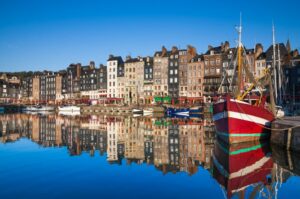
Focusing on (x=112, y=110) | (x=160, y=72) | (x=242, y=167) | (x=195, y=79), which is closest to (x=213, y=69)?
(x=195, y=79)

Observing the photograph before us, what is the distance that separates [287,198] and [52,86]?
5301 inches

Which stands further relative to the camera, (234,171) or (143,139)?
(143,139)

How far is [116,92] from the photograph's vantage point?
110688mm

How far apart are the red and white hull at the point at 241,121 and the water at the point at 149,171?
913 mm

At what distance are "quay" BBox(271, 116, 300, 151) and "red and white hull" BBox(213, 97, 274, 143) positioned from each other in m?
1.03

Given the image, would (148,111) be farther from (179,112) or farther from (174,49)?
(174,49)

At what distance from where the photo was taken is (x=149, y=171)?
17.7m

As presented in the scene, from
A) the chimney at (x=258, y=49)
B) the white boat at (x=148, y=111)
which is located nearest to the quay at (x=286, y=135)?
the white boat at (x=148, y=111)

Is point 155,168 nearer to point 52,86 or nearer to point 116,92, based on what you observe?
point 116,92

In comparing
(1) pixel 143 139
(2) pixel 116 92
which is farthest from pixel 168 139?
(2) pixel 116 92

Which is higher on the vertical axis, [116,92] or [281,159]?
[116,92]

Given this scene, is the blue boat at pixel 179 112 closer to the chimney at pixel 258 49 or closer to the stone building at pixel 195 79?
the stone building at pixel 195 79

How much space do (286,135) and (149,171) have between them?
10985mm

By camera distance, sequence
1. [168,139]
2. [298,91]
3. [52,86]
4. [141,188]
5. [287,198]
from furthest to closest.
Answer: [52,86]
[298,91]
[168,139]
[141,188]
[287,198]
